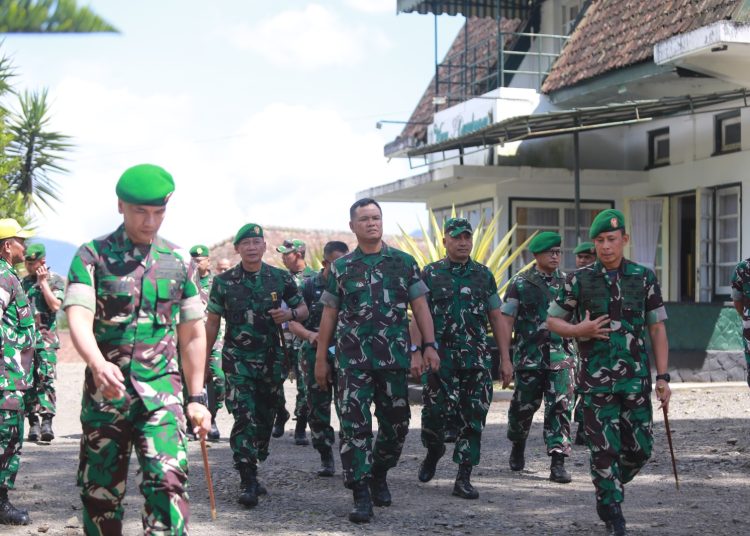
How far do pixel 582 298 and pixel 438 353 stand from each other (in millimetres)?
1682

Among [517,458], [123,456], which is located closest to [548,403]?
[517,458]

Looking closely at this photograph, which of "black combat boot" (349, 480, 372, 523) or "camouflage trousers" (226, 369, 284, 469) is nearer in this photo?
"black combat boot" (349, 480, 372, 523)

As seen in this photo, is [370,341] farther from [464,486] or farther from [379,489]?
[464,486]

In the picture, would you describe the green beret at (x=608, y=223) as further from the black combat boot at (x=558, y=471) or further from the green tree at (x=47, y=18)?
the green tree at (x=47, y=18)

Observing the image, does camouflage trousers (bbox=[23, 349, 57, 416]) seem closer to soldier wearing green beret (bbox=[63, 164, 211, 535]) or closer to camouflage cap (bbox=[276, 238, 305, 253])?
camouflage cap (bbox=[276, 238, 305, 253])

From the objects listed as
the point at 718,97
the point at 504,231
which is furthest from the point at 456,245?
the point at 504,231

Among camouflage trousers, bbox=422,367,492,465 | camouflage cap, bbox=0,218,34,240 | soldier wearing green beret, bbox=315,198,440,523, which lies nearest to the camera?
soldier wearing green beret, bbox=315,198,440,523

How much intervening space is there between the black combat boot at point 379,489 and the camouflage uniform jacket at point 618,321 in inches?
67.5

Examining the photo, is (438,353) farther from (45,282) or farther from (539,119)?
(539,119)

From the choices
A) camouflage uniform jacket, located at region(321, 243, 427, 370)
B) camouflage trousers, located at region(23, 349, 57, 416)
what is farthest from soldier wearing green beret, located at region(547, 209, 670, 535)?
camouflage trousers, located at region(23, 349, 57, 416)

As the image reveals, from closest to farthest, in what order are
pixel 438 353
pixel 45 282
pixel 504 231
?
pixel 438 353
pixel 45 282
pixel 504 231

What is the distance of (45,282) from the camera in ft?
39.4

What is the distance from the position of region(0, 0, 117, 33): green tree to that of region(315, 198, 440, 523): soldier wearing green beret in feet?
16.0

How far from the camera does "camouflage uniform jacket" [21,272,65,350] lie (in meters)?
12.1
